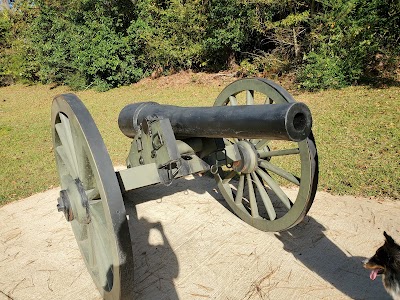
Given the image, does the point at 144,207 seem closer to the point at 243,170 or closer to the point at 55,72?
the point at 243,170

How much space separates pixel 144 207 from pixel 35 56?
18.5m

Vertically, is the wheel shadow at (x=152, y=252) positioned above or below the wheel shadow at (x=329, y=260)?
above

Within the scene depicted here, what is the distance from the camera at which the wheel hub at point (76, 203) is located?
8.71ft

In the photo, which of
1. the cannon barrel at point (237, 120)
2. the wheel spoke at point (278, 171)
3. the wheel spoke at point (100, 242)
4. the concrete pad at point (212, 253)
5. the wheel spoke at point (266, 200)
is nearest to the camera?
the cannon barrel at point (237, 120)

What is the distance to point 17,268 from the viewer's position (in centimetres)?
353

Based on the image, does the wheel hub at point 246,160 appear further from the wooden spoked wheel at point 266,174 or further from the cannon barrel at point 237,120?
the cannon barrel at point 237,120

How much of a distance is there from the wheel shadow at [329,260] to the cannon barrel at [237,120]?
5.01 feet

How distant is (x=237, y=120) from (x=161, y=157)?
0.93 metres

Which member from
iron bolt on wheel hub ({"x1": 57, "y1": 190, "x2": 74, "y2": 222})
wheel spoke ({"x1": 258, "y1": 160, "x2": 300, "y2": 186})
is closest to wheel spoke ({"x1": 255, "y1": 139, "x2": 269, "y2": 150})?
wheel spoke ({"x1": 258, "y1": 160, "x2": 300, "y2": 186})

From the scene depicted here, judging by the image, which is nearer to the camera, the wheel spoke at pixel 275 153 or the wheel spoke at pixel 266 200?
the wheel spoke at pixel 275 153

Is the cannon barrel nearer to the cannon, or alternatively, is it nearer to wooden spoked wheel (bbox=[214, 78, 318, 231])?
the cannon

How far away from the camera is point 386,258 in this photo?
216 cm

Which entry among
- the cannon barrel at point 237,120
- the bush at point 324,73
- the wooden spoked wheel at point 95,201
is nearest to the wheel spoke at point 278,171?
the cannon barrel at point 237,120

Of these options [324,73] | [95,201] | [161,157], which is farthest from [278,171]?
[324,73]
